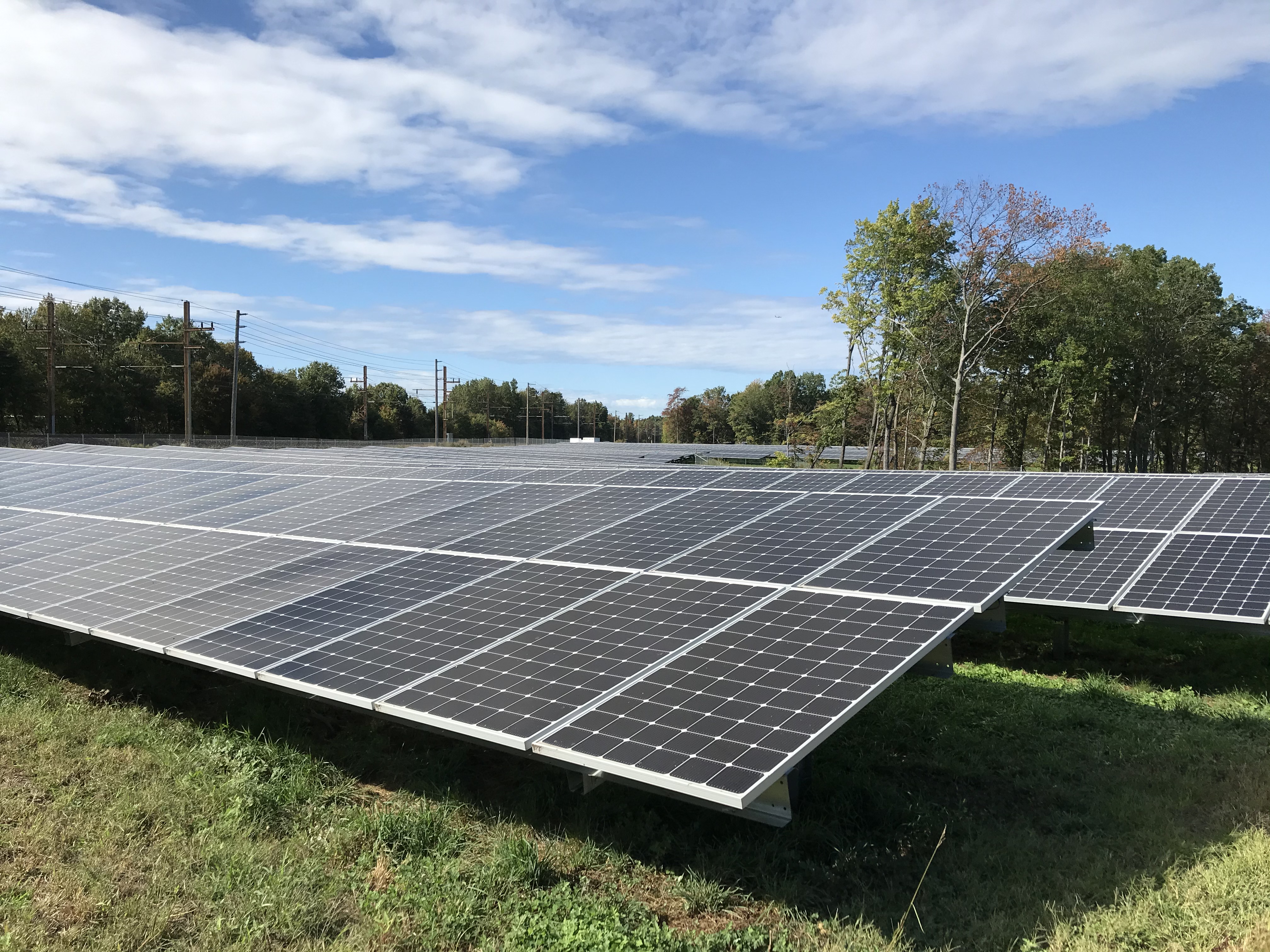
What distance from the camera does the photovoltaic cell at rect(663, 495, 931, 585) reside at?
8.59 meters

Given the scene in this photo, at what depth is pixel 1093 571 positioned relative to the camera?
1303cm

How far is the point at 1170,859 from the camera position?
648 cm

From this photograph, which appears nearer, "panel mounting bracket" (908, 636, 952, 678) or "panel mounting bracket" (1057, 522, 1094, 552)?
"panel mounting bracket" (908, 636, 952, 678)

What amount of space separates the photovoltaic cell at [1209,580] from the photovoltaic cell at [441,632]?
8.14 metres

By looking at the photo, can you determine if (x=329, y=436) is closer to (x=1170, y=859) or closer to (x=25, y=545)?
(x=25, y=545)

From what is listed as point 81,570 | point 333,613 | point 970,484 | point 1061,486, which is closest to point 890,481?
point 970,484

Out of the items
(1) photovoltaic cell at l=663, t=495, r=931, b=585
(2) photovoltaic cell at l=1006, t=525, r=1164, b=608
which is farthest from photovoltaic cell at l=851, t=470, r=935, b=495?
(2) photovoltaic cell at l=1006, t=525, r=1164, b=608

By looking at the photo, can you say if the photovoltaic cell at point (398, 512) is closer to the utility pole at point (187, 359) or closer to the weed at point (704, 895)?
the weed at point (704, 895)

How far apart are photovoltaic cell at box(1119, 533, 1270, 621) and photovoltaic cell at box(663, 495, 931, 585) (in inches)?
155

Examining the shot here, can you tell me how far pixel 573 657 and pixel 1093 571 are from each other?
1006 cm

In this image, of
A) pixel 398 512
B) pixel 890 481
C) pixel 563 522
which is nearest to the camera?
pixel 563 522

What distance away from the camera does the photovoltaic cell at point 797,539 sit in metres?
8.59

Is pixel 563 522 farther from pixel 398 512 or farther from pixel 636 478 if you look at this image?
pixel 636 478

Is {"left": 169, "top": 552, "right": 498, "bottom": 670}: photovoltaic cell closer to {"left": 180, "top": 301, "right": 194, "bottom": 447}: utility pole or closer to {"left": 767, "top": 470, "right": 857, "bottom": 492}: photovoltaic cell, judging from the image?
{"left": 767, "top": 470, "right": 857, "bottom": 492}: photovoltaic cell
